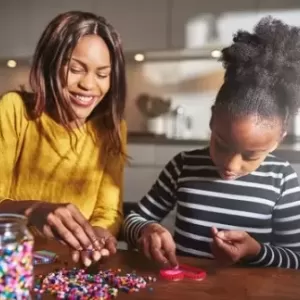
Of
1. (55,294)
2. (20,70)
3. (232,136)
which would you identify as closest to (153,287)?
(55,294)

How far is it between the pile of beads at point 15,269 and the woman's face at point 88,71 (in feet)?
1.18

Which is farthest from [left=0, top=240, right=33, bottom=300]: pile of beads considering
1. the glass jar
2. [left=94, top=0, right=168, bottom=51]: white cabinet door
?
[left=94, top=0, right=168, bottom=51]: white cabinet door

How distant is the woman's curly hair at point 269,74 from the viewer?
2.35 ft

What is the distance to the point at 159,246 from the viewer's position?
0.70 metres

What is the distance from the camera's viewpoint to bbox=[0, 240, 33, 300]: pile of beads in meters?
0.52

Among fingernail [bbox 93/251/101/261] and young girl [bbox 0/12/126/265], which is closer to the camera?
fingernail [bbox 93/251/101/261]

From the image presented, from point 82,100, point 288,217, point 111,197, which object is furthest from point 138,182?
point 288,217

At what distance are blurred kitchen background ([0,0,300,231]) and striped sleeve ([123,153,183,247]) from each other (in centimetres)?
6

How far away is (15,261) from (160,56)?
857mm

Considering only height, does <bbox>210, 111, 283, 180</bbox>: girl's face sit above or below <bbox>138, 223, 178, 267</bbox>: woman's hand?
above

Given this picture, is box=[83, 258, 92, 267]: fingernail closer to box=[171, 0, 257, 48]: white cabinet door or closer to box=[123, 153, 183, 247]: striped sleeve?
box=[123, 153, 183, 247]: striped sleeve

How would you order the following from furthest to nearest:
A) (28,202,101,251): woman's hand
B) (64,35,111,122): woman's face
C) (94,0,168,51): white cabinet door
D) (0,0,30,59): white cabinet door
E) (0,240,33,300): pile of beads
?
(0,0,30,59): white cabinet door < (94,0,168,51): white cabinet door < (64,35,111,122): woman's face < (28,202,101,251): woman's hand < (0,240,33,300): pile of beads

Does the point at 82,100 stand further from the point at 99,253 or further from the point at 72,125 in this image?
the point at 99,253

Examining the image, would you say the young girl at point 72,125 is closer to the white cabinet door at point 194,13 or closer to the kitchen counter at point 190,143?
the kitchen counter at point 190,143
